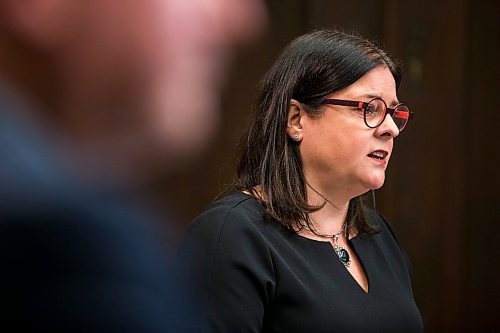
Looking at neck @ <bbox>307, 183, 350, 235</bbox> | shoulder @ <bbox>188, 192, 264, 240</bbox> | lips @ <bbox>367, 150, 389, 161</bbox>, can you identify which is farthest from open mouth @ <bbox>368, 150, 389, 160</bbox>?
shoulder @ <bbox>188, 192, 264, 240</bbox>

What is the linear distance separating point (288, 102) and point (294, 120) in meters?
0.04

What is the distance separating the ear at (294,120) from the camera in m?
1.49

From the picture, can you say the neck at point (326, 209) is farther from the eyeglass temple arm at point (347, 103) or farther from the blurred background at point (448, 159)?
the blurred background at point (448, 159)

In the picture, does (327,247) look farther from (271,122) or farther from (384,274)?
(271,122)

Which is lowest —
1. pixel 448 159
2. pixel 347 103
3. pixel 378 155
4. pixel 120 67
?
pixel 448 159

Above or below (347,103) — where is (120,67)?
above

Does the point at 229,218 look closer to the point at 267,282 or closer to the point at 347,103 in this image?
the point at 267,282

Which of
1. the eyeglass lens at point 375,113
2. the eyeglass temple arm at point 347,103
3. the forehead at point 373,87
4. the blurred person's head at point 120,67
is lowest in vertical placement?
the eyeglass lens at point 375,113

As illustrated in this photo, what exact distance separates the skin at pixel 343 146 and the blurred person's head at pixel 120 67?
43 cm

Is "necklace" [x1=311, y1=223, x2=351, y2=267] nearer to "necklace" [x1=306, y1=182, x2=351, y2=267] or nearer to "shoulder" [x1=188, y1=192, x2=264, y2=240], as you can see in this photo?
"necklace" [x1=306, y1=182, x2=351, y2=267]

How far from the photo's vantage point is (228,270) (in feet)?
4.30

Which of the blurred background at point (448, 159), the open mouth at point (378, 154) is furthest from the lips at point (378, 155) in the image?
the blurred background at point (448, 159)

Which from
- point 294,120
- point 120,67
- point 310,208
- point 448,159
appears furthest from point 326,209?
point 448,159

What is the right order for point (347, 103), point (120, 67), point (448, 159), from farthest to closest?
point (448, 159) → point (347, 103) → point (120, 67)
